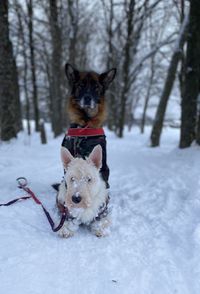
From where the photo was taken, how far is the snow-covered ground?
3604 mm

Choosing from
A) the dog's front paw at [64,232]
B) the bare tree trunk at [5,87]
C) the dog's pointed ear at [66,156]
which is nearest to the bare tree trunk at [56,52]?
the bare tree trunk at [5,87]

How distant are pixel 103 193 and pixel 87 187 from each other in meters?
0.64

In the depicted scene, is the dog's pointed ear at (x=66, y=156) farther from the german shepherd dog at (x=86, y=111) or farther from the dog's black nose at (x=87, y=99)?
the dog's black nose at (x=87, y=99)

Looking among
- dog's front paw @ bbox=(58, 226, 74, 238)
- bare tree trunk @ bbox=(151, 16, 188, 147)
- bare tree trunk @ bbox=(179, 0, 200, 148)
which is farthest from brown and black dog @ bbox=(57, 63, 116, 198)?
bare tree trunk @ bbox=(151, 16, 188, 147)

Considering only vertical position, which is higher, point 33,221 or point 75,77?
point 75,77

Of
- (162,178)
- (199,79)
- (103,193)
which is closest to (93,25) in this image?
(199,79)

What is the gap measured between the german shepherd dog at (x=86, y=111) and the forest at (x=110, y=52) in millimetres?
2945

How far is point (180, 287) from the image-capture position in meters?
3.62

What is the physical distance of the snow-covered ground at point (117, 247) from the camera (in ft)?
11.8

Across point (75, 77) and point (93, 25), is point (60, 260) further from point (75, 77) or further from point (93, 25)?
point (93, 25)

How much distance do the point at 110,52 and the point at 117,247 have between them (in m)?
23.8

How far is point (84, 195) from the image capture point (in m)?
4.22

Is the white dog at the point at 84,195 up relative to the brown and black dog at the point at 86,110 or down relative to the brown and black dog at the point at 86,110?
down

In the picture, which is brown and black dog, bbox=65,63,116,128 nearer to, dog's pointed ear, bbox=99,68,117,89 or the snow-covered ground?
dog's pointed ear, bbox=99,68,117,89
